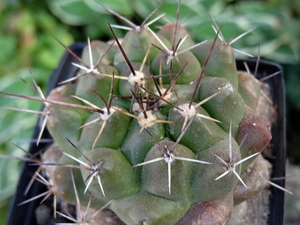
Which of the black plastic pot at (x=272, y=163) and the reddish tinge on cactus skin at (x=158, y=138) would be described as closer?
the reddish tinge on cactus skin at (x=158, y=138)

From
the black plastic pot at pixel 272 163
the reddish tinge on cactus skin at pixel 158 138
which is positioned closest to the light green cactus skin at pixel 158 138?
the reddish tinge on cactus skin at pixel 158 138

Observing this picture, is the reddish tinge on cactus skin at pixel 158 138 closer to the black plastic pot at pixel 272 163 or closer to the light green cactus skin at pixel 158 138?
the light green cactus skin at pixel 158 138

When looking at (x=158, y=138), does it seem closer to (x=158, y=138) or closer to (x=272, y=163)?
(x=158, y=138)

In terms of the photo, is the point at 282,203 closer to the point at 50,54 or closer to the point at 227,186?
the point at 227,186

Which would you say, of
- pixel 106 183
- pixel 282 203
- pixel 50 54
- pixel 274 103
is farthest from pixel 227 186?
pixel 50 54

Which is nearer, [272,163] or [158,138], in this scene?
[158,138]

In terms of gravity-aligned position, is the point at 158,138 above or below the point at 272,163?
above

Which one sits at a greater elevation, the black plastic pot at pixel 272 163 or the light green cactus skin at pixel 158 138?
the light green cactus skin at pixel 158 138

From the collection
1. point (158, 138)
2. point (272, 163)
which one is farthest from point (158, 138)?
point (272, 163)
